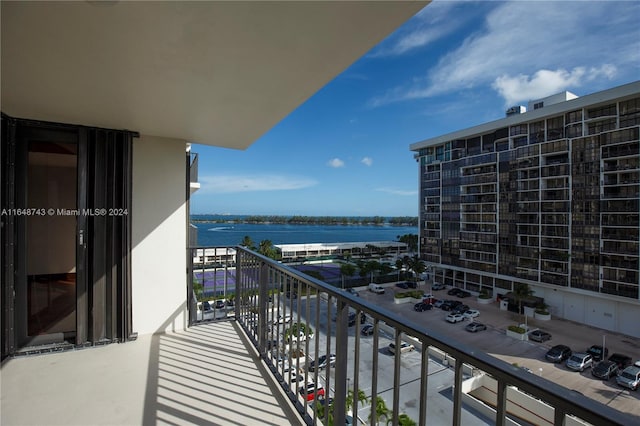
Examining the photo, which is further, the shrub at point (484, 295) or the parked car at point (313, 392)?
the shrub at point (484, 295)

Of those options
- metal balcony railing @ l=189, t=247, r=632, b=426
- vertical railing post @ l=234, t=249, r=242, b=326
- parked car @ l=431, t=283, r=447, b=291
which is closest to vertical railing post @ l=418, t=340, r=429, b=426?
metal balcony railing @ l=189, t=247, r=632, b=426

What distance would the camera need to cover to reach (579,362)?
14.5 metres

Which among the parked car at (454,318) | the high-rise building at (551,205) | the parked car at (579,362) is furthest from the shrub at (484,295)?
the parked car at (579,362)

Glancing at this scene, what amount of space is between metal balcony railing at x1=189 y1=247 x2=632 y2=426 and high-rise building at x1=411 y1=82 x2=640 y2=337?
23617 millimetres

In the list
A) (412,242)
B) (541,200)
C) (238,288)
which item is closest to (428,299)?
(541,200)

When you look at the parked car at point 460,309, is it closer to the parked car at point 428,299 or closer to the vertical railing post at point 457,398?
the parked car at point 428,299

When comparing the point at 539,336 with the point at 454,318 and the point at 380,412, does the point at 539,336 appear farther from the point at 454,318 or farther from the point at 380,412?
the point at 380,412

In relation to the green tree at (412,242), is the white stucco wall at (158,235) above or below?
above

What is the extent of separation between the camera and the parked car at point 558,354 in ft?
49.7

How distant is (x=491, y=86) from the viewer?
97.8 ft

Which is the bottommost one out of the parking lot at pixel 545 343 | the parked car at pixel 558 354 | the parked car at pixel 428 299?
the parking lot at pixel 545 343

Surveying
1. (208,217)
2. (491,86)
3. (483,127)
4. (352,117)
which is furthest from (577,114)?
(208,217)

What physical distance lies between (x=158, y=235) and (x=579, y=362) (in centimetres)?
1938

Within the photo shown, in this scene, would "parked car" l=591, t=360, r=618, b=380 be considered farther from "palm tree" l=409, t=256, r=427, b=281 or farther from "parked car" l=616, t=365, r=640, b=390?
"palm tree" l=409, t=256, r=427, b=281
